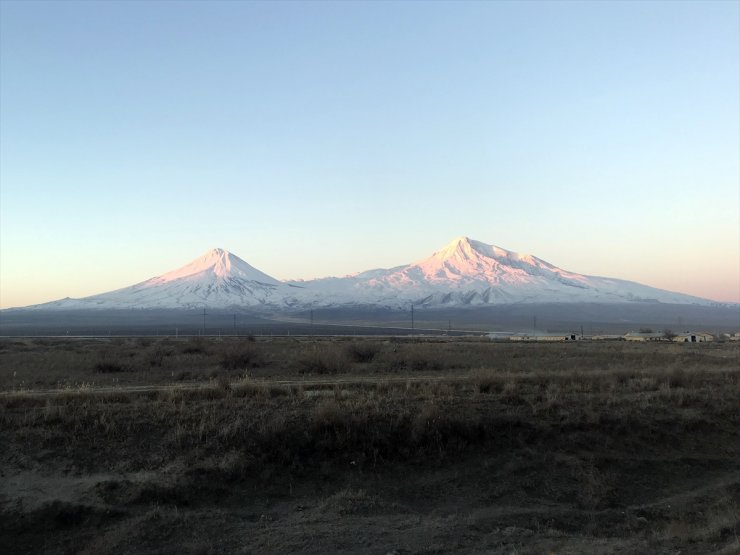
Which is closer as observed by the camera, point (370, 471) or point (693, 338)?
point (370, 471)

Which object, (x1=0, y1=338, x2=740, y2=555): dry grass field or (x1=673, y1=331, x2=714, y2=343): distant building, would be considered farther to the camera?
(x1=673, y1=331, x2=714, y2=343): distant building

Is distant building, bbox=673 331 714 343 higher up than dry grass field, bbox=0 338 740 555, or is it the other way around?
dry grass field, bbox=0 338 740 555

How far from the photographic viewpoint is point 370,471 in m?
14.6

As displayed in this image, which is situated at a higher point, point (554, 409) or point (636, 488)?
point (554, 409)

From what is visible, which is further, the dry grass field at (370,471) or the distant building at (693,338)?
the distant building at (693,338)

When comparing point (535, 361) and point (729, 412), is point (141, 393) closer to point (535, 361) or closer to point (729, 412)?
point (729, 412)

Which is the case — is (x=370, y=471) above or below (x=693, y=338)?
above

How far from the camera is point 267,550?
10414 millimetres

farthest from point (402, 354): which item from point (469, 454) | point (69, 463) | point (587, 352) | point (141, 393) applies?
point (69, 463)

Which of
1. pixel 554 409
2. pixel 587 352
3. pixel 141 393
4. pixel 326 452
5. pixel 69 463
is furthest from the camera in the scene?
pixel 587 352

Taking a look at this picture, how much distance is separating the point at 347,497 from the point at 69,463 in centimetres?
657

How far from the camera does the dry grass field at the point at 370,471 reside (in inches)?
440

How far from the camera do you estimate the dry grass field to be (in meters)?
11.2

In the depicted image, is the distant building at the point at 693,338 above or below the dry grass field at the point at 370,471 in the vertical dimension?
below
